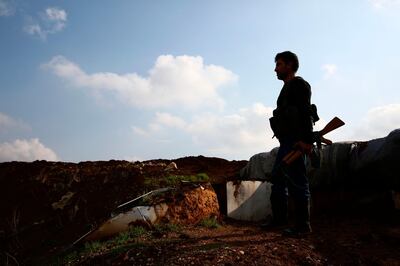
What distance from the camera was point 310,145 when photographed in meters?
3.92

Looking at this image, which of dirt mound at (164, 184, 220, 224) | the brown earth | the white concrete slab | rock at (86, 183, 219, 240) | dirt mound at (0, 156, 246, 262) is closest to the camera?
the brown earth

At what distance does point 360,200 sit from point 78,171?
471 centimetres

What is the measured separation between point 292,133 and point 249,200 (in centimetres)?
183

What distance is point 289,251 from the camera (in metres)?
3.49

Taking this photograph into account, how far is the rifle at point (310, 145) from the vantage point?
3.91 meters

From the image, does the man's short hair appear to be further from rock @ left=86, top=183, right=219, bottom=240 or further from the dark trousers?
rock @ left=86, top=183, right=219, bottom=240

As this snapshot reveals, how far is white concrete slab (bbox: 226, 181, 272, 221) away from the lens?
216 inches

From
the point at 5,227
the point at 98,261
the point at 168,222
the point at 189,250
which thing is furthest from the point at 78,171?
the point at 189,250

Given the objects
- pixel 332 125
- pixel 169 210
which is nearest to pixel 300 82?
pixel 332 125

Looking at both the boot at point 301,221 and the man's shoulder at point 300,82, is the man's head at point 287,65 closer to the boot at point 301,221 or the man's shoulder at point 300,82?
the man's shoulder at point 300,82

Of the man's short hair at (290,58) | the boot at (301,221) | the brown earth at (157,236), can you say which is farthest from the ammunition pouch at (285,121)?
the brown earth at (157,236)

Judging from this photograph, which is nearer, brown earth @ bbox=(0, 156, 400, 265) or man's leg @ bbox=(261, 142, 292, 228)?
brown earth @ bbox=(0, 156, 400, 265)

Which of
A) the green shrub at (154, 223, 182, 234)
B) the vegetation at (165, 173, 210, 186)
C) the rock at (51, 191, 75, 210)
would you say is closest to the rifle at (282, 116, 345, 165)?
the green shrub at (154, 223, 182, 234)

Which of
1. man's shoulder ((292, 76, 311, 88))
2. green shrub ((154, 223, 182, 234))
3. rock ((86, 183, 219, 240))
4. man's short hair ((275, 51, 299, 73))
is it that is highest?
man's short hair ((275, 51, 299, 73))
